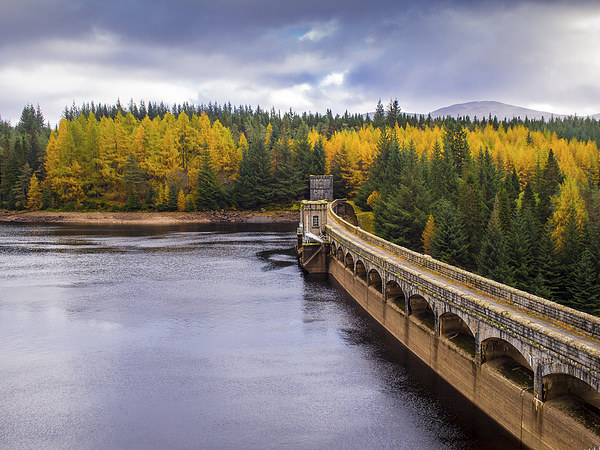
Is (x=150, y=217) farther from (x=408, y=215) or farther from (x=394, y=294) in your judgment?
(x=394, y=294)

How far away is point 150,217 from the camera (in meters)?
138

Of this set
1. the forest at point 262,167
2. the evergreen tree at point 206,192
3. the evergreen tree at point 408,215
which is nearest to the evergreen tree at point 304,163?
the forest at point 262,167

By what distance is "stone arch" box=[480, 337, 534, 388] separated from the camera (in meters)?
27.5

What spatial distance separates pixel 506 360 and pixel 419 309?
12.2 meters

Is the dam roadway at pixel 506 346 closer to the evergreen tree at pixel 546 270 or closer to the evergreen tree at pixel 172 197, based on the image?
the evergreen tree at pixel 546 270

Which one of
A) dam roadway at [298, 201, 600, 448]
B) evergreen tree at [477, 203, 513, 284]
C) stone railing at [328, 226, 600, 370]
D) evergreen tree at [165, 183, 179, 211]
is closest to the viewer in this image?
stone railing at [328, 226, 600, 370]

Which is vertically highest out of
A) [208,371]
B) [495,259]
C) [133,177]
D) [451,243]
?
[133,177]

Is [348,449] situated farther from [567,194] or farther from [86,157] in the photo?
[86,157]

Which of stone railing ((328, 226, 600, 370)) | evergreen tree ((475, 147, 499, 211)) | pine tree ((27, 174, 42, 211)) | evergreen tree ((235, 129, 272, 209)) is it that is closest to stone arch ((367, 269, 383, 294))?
stone railing ((328, 226, 600, 370))

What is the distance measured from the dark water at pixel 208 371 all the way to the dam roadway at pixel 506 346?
1.56 meters

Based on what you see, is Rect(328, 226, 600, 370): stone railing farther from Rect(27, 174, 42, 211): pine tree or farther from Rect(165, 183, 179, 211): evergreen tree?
Rect(27, 174, 42, 211): pine tree

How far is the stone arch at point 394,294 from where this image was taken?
45.5 meters

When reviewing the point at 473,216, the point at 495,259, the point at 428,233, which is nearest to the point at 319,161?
the point at 428,233

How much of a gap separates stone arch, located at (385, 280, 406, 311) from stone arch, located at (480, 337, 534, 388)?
14.6m
